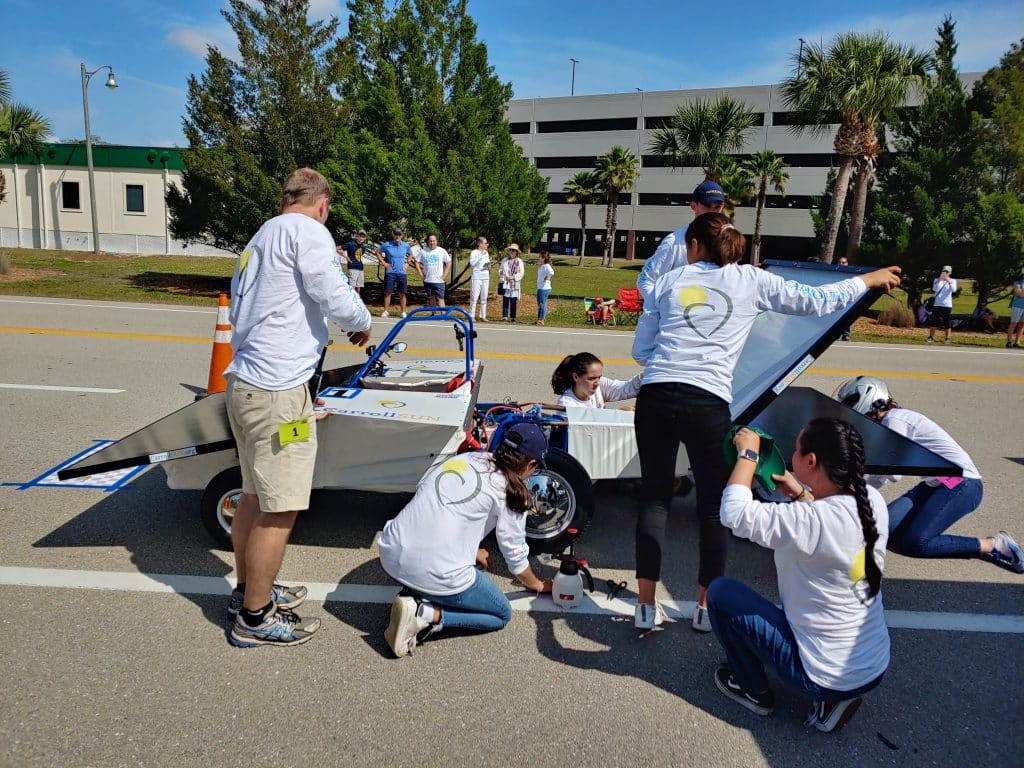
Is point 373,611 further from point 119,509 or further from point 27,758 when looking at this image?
point 119,509

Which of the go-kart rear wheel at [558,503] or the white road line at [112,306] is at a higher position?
the white road line at [112,306]

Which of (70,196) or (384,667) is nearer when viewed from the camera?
(384,667)

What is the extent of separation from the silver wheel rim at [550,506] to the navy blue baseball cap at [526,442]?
642 millimetres

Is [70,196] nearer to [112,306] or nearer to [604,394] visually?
[112,306]

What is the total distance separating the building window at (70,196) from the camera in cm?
3328

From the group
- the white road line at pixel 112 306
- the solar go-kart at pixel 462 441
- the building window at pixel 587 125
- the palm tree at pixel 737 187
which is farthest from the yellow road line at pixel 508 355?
the building window at pixel 587 125

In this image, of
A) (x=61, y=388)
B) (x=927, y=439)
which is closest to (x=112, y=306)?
(x=61, y=388)

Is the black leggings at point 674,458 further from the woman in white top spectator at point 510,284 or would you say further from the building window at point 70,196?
the building window at point 70,196

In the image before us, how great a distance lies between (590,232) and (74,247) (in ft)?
122

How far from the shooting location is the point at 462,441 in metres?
3.81

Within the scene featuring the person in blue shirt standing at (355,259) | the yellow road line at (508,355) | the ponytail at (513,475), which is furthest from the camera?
the person in blue shirt standing at (355,259)

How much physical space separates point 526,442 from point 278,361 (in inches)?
42.7

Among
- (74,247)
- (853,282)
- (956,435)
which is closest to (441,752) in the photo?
(853,282)

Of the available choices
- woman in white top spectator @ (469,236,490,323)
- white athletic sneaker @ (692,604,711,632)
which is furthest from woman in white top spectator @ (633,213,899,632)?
woman in white top spectator @ (469,236,490,323)
